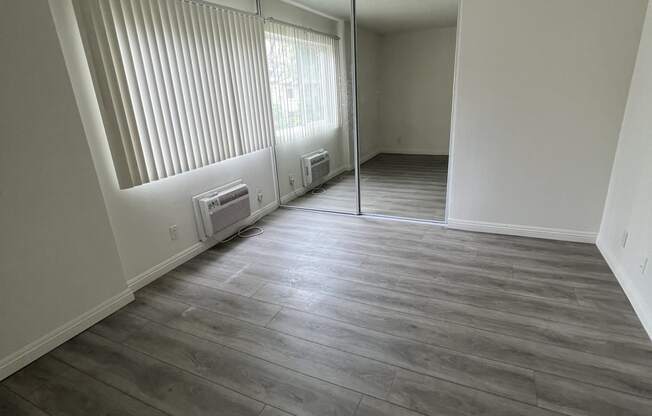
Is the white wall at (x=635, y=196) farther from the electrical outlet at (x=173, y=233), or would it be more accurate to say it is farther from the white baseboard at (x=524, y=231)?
the electrical outlet at (x=173, y=233)

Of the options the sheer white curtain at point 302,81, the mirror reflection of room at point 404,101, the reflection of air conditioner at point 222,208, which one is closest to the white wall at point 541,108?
the mirror reflection of room at point 404,101

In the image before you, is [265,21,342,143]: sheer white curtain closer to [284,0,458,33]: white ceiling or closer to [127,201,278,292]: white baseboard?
[284,0,458,33]: white ceiling

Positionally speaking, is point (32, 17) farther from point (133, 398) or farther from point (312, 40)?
point (312, 40)

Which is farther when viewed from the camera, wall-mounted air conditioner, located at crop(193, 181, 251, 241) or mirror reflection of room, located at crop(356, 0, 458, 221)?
mirror reflection of room, located at crop(356, 0, 458, 221)

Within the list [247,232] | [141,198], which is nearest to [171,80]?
[141,198]

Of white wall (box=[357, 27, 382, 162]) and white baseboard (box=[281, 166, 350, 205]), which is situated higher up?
white wall (box=[357, 27, 382, 162])

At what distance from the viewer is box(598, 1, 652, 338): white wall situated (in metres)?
2.12

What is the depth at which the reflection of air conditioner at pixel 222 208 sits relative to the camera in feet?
10.4

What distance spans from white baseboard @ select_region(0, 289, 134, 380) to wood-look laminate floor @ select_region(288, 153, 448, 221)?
247 cm

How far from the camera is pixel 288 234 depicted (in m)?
3.63

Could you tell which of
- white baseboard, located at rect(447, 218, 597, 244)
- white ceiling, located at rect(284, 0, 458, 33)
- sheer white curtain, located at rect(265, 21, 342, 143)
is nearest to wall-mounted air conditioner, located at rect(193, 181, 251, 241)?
sheer white curtain, located at rect(265, 21, 342, 143)

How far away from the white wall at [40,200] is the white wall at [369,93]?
342cm

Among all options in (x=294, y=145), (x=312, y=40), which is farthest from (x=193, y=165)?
(x=312, y=40)

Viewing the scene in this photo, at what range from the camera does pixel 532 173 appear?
3084 millimetres
